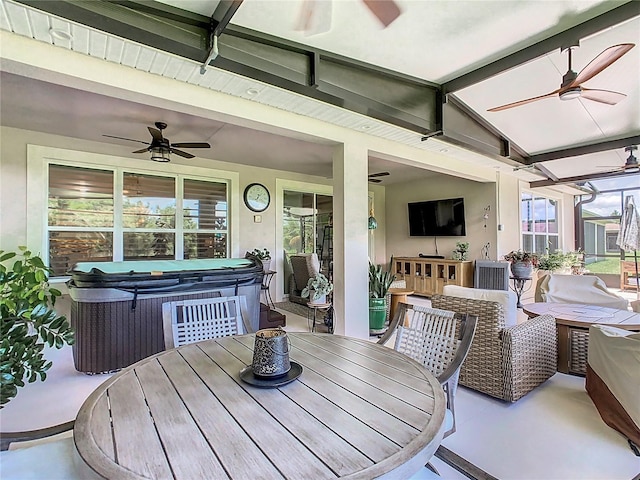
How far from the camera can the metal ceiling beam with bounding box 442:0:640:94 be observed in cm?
231

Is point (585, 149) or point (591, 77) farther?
point (585, 149)

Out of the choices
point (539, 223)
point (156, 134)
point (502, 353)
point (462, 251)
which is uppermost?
point (156, 134)

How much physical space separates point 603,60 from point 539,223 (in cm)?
643

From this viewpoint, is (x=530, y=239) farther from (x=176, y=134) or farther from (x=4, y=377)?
(x=4, y=377)

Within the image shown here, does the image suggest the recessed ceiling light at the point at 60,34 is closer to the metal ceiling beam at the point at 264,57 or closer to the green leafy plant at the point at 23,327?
the metal ceiling beam at the point at 264,57

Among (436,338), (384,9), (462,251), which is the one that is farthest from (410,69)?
(462,251)

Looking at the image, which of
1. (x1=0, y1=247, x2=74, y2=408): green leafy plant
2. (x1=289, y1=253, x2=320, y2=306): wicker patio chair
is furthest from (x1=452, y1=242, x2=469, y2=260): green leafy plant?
(x1=0, y1=247, x2=74, y2=408): green leafy plant

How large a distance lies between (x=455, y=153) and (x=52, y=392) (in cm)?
533

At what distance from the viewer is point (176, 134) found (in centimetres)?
464

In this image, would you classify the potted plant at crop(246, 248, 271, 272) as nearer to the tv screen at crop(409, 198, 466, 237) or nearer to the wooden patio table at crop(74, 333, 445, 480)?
the tv screen at crop(409, 198, 466, 237)

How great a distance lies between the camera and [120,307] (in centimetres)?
295

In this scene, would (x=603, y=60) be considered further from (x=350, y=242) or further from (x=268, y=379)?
(x=268, y=379)

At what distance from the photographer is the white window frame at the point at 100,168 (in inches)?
171

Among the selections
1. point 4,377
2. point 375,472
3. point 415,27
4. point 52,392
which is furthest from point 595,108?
point 52,392
